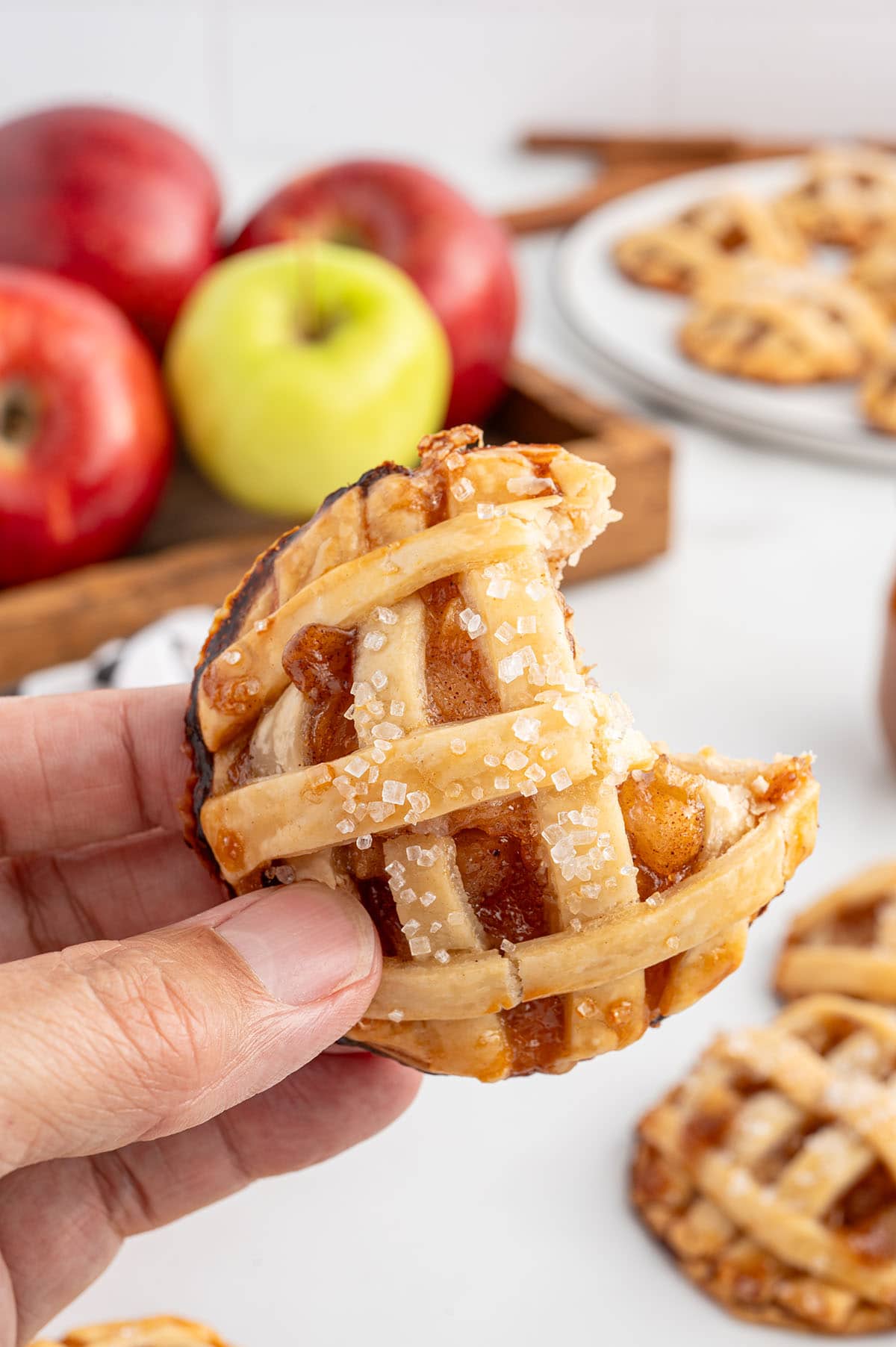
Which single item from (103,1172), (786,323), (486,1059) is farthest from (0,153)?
(486,1059)

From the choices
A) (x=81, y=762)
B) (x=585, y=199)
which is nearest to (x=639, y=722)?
(x=81, y=762)

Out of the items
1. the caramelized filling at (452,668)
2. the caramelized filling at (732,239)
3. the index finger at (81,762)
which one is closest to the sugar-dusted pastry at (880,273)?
the caramelized filling at (732,239)

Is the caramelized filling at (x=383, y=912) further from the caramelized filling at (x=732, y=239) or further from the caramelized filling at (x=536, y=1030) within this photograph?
the caramelized filling at (x=732, y=239)

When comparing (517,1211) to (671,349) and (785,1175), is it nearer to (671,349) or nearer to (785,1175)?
(785,1175)

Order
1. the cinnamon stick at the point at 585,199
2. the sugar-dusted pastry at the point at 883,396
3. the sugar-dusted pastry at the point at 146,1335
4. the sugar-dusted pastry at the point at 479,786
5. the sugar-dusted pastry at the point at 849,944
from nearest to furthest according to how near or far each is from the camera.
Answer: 1. the sugar-dusted pastry at the point at 479,786
2. the sugar-dusted pastry at the point at 146,1335
3. the sugar-dusted pastry at the point at 849,944
4. the sugar-dusted pastry at the point at 883,396
5. the cinnamon stick at the point at 585,199

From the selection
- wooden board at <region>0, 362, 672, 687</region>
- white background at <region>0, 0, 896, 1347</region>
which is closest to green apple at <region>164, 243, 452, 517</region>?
wooden board at <region>0, 362, 672, 687</region>
